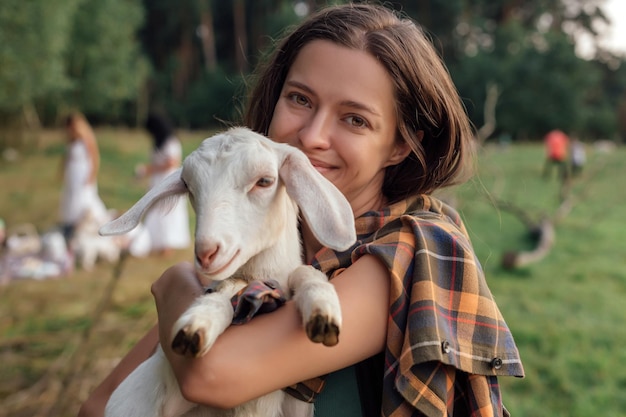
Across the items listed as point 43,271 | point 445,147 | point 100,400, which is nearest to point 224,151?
point 445,147

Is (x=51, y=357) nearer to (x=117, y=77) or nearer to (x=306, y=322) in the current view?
(x=306, y=322)

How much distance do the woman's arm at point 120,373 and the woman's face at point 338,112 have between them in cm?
78

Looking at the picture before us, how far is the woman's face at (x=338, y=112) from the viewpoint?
5.46 feet

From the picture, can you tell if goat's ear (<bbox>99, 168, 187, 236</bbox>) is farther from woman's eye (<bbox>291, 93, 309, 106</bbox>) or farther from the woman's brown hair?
the woman's brown hair

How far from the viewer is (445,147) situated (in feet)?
6.39

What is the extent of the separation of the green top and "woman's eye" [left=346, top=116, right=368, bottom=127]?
69 cm

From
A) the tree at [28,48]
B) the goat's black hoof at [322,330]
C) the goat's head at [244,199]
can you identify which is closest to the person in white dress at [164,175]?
the goat's head at [244,199]

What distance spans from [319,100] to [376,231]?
0.41 metres

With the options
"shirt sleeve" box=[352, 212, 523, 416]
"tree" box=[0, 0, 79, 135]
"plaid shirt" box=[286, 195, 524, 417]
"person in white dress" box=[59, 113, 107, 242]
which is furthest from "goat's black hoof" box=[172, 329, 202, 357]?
"tree" box=[0, 0, 79, 135]

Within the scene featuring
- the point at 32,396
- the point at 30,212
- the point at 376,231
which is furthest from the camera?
the point at 30,212

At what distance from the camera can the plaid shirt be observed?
4.38ft

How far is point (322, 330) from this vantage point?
3.87ft

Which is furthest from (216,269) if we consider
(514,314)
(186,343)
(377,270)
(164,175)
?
(164,175)

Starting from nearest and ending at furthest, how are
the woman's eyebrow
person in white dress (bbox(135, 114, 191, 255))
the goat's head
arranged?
1. the goat's head
2. the woman's eyebrow
3. person in white dress (bbox(135, 114, 191, 255))
